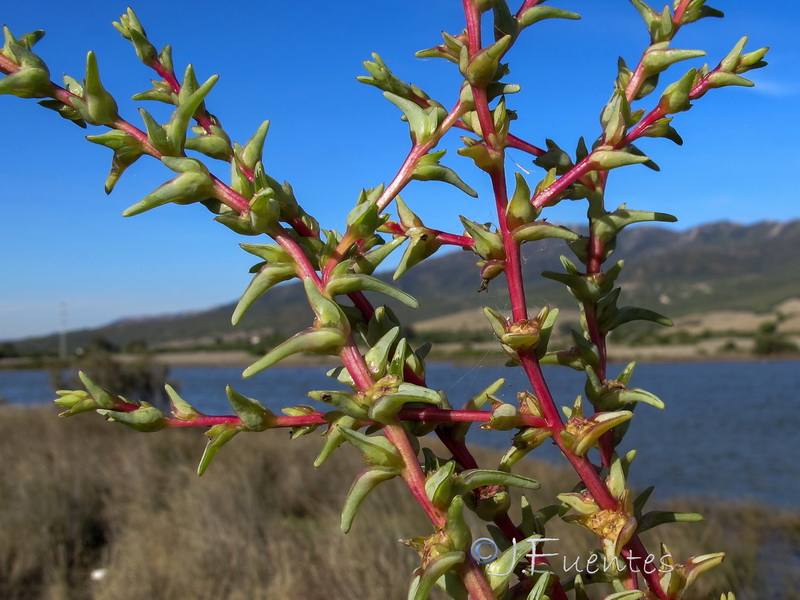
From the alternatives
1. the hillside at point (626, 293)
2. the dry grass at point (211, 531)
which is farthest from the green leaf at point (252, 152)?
the hillside at point (626, 293)

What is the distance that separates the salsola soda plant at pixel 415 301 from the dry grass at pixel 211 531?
3.70 metres

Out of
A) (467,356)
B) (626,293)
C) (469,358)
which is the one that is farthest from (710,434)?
(626,293)

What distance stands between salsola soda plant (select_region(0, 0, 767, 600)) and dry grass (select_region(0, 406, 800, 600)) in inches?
146

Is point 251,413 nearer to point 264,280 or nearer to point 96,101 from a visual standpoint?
point 264,280

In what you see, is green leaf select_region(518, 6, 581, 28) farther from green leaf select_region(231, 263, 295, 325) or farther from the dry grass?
the dry grass

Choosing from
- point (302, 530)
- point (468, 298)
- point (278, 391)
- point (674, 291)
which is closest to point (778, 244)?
point (674, 291)

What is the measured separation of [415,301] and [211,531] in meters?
5.41

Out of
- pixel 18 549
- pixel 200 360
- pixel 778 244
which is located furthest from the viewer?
pixel 778 244

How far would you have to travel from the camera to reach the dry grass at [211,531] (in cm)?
473

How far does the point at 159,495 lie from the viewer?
7406 mm

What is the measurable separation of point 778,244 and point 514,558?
432ft

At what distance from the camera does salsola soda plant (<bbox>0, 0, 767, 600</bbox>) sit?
570 mm

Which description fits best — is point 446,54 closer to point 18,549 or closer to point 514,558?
point 514,558

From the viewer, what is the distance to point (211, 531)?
5.49m
